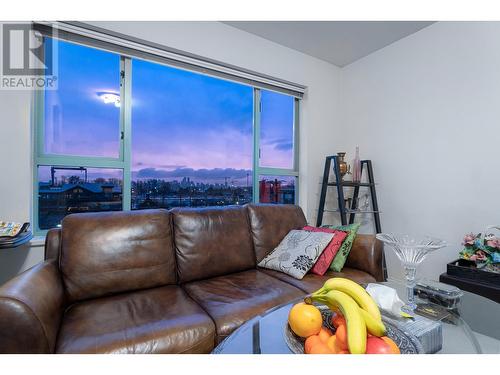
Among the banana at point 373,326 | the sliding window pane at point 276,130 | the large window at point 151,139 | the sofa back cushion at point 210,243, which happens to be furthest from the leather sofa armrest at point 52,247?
the sliding window pane at point 276,130

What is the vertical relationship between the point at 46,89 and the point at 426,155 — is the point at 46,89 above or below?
above

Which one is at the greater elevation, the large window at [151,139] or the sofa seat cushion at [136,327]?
the large window at [151,139]

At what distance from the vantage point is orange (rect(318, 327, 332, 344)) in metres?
0.71

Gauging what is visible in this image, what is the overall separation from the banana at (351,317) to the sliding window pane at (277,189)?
79.3 inches

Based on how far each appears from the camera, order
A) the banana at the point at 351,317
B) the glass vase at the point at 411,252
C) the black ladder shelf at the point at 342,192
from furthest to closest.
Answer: the black ladder shelf at the point at 342,192, the glass vase at the point at 411,252, the banana at the point at 351,317

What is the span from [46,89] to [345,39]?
2.65m

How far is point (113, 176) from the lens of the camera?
6.55 feet

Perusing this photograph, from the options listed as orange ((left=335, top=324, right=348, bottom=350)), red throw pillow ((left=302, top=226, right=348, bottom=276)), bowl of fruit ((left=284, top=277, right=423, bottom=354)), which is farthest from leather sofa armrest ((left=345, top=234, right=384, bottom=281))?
orange ((left=335, top=324, right=348, bottom=350))

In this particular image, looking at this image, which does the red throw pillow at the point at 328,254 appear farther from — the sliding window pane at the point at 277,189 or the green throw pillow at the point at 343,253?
the sliding window pane at the point at 277,189

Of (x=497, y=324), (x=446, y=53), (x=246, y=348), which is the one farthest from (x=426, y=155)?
(x=246, y=348)

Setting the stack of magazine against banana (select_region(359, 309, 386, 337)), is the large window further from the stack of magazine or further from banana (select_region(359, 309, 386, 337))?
banana (select_region(359, 309, 386, 337))

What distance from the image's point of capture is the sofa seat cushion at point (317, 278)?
4.97 ft

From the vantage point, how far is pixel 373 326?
2.18 feet
